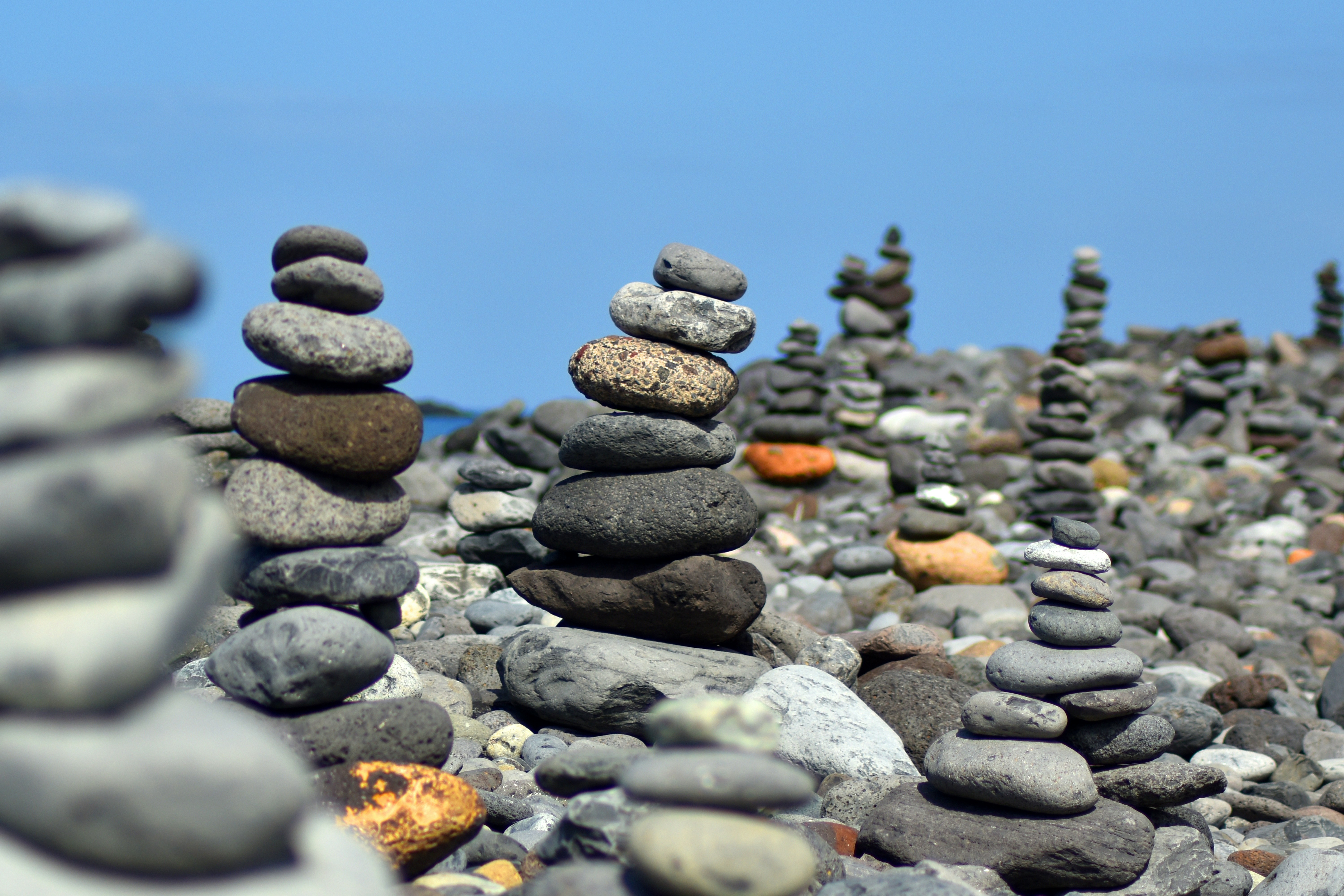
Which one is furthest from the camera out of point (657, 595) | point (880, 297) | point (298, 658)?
point (880, 297)

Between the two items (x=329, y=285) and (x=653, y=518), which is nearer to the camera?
(x=329, y=285)

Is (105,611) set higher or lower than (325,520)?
lower

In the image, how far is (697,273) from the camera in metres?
7.57

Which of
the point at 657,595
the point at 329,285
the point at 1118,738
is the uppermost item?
the point at 329,285

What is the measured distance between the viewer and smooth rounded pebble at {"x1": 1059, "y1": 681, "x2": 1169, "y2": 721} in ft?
19.1

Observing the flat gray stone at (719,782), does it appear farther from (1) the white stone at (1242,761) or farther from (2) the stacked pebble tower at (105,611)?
(1) the white stone at (1242,761)

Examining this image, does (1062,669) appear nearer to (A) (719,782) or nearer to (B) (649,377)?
(B) (649,377)

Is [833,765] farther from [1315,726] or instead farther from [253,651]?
[1315,726]

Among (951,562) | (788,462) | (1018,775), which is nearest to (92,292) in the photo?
(1018,775)

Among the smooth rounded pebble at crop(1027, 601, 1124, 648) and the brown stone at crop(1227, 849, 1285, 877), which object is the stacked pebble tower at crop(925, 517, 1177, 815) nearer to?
the smooth rounded pebble at crop(1027, 601, 1124, 648)

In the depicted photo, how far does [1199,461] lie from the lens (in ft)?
75.7

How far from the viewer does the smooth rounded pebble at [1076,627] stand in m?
5.95

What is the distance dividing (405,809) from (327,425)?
171 cm

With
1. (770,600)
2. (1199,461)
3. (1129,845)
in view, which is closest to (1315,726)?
(1129,845)
